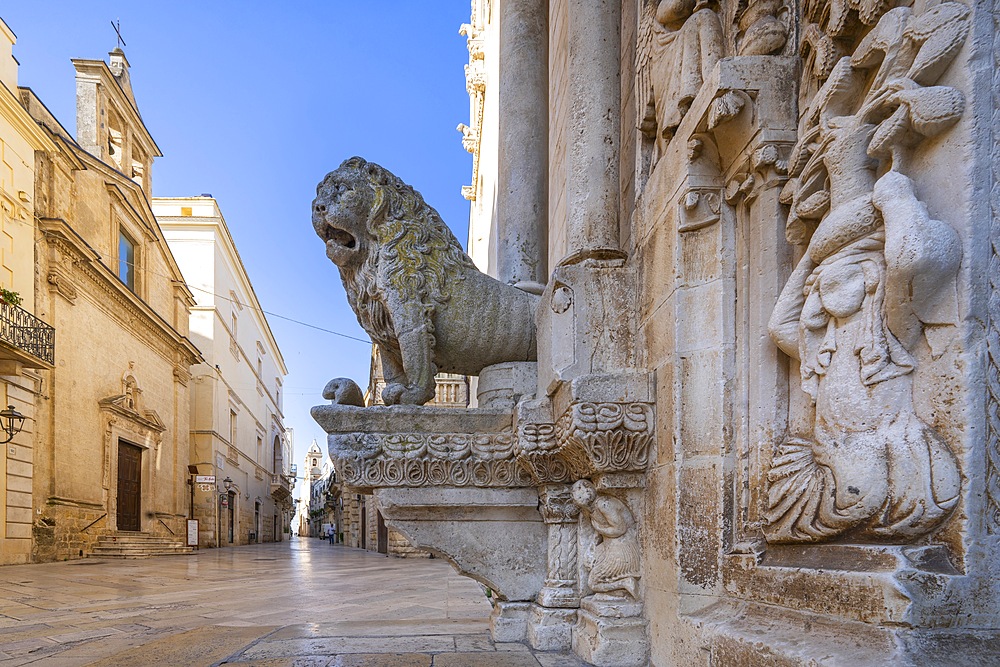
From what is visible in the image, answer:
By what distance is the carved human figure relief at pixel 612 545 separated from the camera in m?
2.98

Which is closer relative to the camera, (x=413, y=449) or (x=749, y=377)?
(x=749, y=377)

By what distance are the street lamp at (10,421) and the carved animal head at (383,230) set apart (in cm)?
1138

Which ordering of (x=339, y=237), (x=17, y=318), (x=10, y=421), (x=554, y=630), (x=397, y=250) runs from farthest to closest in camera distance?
(x=17, y=318) → (x=10, y=421) → (x=339, y=237) → (x=397, y=250) → (x=554, y=630)

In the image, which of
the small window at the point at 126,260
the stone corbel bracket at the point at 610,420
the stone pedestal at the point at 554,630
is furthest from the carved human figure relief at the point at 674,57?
the small window at the point at 126,260

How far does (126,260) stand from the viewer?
19875 millimetres

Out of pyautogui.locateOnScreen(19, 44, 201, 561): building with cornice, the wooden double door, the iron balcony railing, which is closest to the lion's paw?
the iron balcony railing

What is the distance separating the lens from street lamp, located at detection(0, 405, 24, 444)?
40.8ft

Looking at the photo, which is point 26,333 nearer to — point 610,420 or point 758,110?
point 610,420

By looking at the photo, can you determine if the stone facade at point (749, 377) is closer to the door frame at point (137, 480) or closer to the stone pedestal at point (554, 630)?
the stone pedestal at point (554, 630)

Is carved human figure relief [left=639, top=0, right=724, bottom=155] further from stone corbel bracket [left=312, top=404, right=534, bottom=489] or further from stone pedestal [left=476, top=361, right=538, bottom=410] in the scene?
stone corbel bracket [left=312, top=404, right=534, bottom=489]

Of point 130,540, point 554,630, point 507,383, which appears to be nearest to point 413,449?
point 507,383

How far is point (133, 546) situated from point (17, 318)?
5.52 m

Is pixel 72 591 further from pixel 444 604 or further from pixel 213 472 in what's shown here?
pixel 213 472

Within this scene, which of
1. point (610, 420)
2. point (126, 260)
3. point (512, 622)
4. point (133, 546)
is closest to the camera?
point (610, 420)
